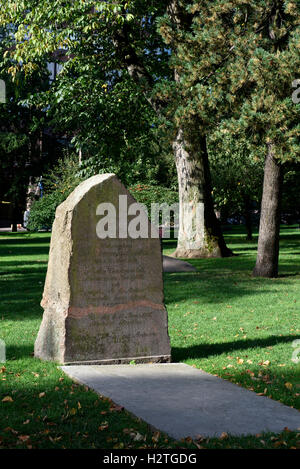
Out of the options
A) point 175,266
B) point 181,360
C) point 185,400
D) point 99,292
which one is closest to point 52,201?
point 175,266

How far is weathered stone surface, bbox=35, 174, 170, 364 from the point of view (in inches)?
262

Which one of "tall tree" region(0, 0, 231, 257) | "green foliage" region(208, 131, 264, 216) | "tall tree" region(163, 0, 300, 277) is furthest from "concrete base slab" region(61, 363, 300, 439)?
"green foliage" region(208, 131, 264, 216)

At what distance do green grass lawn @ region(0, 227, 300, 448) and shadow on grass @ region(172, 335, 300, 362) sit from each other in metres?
0.01

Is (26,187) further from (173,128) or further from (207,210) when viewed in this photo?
(173,128)

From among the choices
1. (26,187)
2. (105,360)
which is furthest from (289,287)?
(26,187)

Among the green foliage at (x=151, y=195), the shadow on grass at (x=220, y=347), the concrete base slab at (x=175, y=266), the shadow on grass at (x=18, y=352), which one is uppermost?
the green foliage at (x=151, y=195)

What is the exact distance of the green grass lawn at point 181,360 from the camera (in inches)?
181

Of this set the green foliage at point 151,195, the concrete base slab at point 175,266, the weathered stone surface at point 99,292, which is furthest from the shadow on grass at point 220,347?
the green foliage at point 151,195

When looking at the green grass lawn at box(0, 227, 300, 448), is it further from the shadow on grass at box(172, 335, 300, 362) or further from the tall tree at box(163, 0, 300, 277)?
the tall tree at box(163, 0, 300, 277)

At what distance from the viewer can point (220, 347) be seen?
8000mm

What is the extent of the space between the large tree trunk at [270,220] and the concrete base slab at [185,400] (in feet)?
31.6

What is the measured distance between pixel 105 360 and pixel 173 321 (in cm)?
329

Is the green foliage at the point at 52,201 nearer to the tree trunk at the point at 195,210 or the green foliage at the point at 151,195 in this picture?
the green foliage at the point at 151,195
